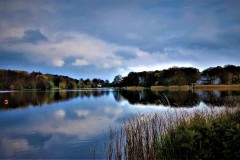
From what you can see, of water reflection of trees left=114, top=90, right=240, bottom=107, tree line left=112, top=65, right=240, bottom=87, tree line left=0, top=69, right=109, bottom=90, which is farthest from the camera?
tree line left=0, top=69, right=109, bottom=90

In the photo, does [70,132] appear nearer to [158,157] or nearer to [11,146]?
[11,146]

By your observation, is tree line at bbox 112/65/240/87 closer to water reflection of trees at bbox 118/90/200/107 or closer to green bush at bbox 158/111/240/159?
water reflection of trees at bbox 118/90/200/107

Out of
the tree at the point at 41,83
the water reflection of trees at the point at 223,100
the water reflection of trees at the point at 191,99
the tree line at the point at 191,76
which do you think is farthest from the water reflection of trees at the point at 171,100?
the tree at the point at 41,83

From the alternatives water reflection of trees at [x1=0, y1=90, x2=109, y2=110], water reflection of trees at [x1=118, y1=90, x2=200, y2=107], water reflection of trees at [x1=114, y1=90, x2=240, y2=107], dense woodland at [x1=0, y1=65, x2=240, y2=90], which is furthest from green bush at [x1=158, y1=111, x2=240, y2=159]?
dense woodland at [x1=0, y1=65, x2=240, y2=90]

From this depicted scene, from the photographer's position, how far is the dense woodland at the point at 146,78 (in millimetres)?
103844

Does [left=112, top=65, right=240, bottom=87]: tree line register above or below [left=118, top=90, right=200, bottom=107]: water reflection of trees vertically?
above

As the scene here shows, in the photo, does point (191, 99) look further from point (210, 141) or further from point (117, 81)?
point (117, 81)

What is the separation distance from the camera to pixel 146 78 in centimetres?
13975

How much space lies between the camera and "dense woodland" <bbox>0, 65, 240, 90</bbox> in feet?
341

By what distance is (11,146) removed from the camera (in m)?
12.4

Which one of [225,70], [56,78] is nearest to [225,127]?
[225,70]

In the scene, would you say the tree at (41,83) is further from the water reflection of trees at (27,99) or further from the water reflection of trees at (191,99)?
the water reflection of trees at (191,99)

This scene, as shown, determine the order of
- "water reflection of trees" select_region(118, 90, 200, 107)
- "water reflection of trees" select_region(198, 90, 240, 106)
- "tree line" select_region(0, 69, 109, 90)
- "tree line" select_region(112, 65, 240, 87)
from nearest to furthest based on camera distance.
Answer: "water reflection of trees" select_region(198, 90, 240, 106)
"water reflection of trees" select_region(118, 90, 200, 107)
"tree line" select_region(112, 65, 240, 87)
"tree line" select_region(0, 69, 109, 90)

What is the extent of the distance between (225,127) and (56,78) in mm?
159492
